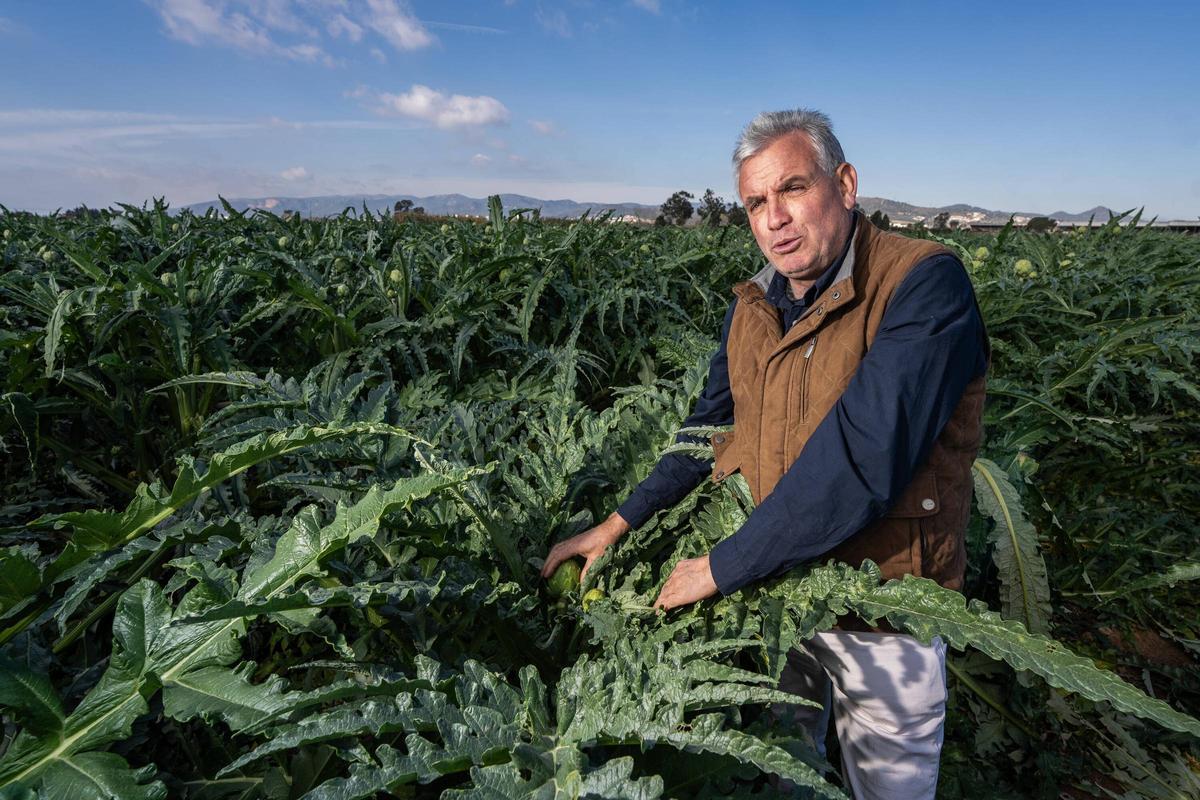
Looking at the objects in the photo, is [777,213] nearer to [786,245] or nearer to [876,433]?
[786,245]

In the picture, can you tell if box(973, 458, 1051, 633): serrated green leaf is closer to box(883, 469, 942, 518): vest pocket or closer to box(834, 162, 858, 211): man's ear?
box(883, 469, 942, 518): vest pocket

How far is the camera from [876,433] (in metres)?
1.47

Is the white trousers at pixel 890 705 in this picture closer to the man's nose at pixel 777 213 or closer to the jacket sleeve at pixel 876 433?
the jacket sleeve at pixel 876 433

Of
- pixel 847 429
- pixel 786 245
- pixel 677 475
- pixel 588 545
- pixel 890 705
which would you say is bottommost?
pixel 890 705

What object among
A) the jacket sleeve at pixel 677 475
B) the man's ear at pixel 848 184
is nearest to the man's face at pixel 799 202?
the man's ear at pixel 848 184

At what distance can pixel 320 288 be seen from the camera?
110 inches

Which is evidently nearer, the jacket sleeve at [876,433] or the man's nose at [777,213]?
the jacket sleeve at [876,433]

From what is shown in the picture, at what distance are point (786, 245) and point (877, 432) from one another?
0.54m

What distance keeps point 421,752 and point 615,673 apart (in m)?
0.40

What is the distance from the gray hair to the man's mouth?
0.56ft

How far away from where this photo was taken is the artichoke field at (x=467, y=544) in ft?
3.51

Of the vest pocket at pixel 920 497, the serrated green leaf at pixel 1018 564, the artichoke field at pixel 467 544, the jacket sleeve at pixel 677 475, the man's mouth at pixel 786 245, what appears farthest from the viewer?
the serrated green leaf at pixel 1018 564

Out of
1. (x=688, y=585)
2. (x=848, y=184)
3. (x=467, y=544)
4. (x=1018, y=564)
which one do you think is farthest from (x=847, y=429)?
(x=1018, y=564)

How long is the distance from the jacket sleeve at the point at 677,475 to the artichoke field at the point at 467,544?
2.6 inches
